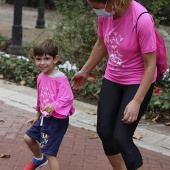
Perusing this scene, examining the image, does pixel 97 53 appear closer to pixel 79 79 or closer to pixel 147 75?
pixel 79 79

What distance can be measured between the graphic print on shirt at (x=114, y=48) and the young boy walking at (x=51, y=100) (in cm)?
45

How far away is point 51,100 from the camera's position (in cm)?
344

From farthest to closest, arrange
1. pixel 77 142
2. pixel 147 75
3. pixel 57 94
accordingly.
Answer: pixel 77 142
pixel 57 94
pixel 147 75

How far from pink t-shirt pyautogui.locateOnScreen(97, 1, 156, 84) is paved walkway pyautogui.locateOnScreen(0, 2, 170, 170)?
1.34 metres

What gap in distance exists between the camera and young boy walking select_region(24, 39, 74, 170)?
3.38 m

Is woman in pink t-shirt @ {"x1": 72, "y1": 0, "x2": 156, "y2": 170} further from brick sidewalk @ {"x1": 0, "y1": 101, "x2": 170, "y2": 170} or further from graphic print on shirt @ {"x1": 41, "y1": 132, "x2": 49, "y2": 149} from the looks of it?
brick sidewalk @ {"x1": 0, "y1": 101, "x2": 170, "y2": 170}

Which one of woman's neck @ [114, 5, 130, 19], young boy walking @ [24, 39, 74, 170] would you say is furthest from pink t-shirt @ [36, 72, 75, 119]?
woman's neck @ [114, 5, 130, 19]

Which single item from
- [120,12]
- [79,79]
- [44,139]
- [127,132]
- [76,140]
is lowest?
[76,140]

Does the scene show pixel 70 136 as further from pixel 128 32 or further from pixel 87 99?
pixel 128 32

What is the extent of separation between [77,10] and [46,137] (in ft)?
15.4

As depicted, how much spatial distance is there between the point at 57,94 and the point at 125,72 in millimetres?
597

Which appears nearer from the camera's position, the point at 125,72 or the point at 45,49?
the point at 125,72

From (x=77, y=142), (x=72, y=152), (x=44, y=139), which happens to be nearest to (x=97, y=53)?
(x=44, y=139)

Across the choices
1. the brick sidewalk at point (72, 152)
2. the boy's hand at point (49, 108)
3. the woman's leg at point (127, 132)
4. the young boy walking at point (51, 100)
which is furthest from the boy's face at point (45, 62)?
the brick sidewalk at point (72, 152)
